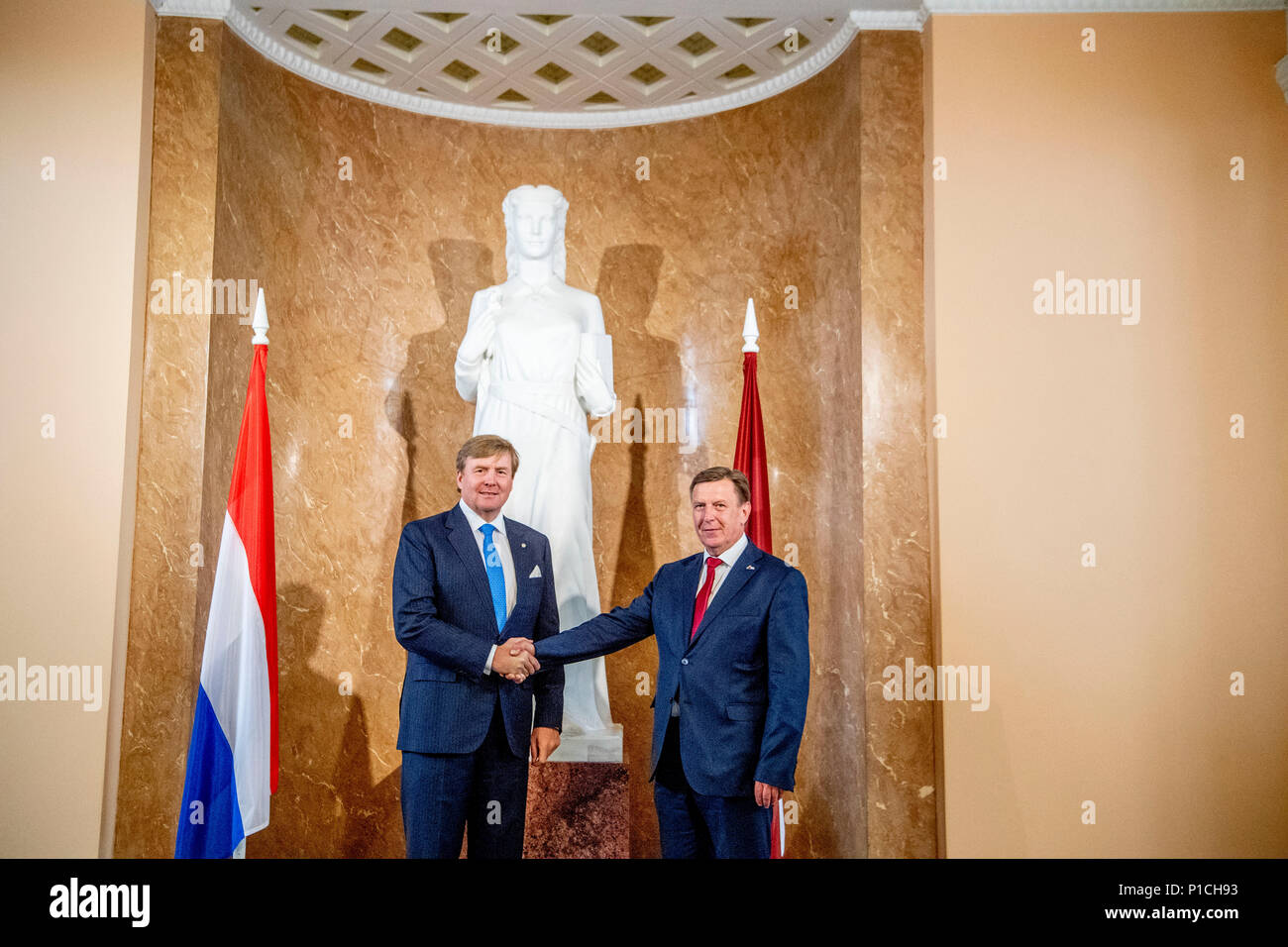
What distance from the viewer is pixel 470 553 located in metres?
3.82

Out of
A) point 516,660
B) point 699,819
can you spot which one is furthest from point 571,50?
point 699,819

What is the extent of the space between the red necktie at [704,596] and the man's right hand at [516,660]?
565 mm

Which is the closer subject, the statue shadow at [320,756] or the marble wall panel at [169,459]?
the marble wall panel at [169,459]

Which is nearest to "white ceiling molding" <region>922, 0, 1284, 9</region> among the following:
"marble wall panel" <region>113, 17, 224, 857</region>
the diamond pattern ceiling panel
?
the diamond pattern ceiling panel

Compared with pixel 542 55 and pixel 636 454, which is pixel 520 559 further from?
pixel 542 55

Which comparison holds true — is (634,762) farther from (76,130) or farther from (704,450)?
(76,130)

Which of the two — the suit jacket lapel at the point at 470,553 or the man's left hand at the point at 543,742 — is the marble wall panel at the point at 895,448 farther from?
the suit jacket lapel at the point at 470,553

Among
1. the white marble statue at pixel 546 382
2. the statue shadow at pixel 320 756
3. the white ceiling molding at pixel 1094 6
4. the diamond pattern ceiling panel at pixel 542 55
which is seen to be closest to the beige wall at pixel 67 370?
the diamond pattern ceiling panel at pixel 542 55

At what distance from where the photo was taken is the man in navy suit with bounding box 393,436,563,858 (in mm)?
3635

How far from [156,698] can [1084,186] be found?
482cm

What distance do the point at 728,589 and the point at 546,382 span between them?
6.25 feet

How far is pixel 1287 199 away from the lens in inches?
203

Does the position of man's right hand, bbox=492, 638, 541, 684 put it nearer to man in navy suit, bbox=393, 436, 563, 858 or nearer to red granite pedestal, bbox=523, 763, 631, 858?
man in navy suit, bbox=393, 436, 563, 858

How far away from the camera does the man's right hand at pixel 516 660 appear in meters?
3.63
